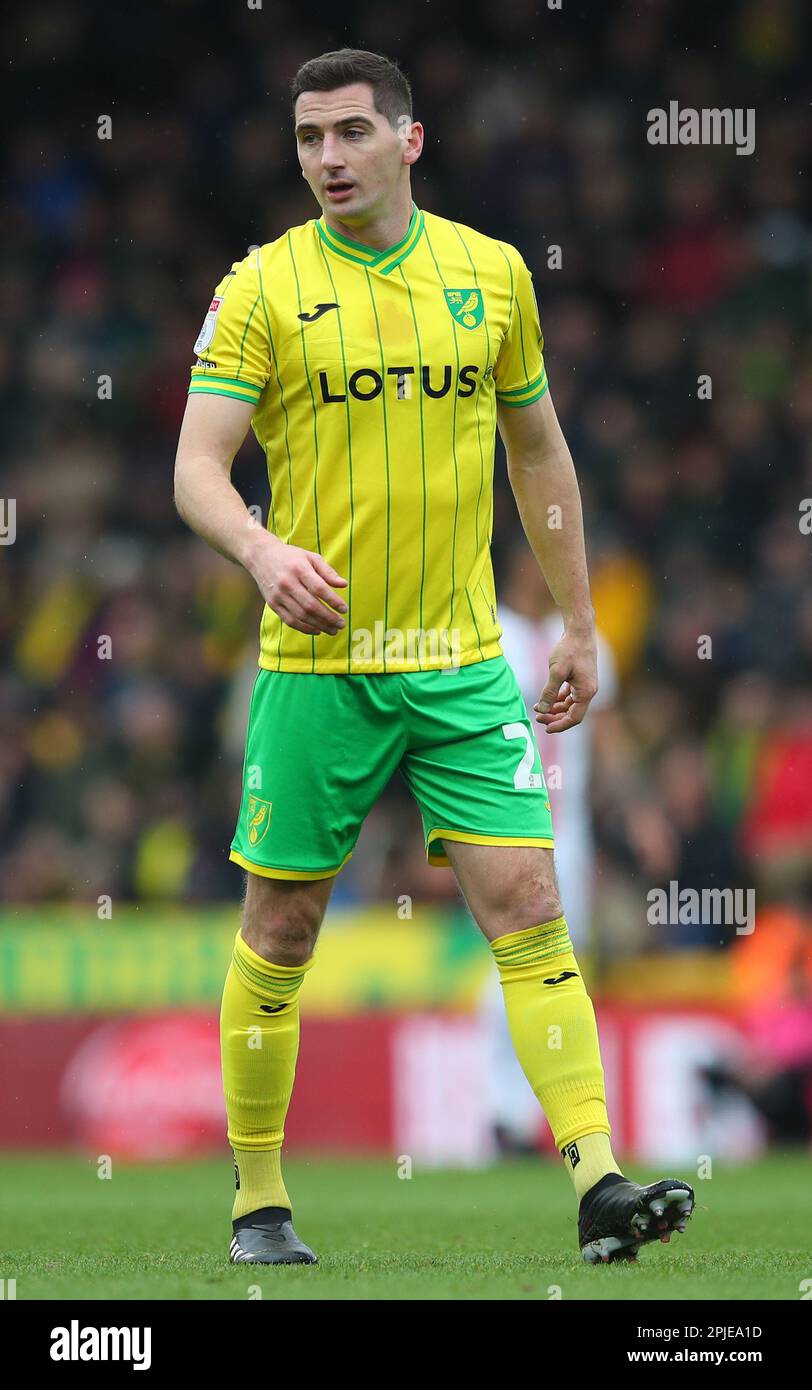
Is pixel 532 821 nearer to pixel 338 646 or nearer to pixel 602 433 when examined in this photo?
pixel 338 646

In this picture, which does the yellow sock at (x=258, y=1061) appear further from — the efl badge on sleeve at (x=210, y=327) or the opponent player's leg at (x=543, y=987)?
the efl badge on sleeve at (x=210, y=327)

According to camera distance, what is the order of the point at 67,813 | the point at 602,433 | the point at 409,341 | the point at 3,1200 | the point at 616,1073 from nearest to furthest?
the point at 409,341 < the point at 3,1200 < the point at 616,1073 < the point at 67,813 < the point at 602,433

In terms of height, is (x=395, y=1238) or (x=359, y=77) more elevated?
(x=359, y=77)

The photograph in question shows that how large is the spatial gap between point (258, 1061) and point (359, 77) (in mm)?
2041

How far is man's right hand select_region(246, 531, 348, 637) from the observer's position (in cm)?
375

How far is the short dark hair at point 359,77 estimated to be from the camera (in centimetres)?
421

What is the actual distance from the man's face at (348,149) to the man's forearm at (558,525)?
674 mm

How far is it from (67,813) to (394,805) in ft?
5.31

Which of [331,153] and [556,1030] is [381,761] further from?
[331,153]

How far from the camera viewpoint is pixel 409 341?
4207mm

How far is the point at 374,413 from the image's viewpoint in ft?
13.8

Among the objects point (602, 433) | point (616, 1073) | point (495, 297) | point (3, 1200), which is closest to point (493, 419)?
point (495, 297)

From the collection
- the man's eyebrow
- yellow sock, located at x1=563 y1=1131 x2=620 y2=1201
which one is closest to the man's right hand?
the man's eyebrow

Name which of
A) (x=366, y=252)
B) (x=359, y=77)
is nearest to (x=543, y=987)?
(x=366, y=252)
